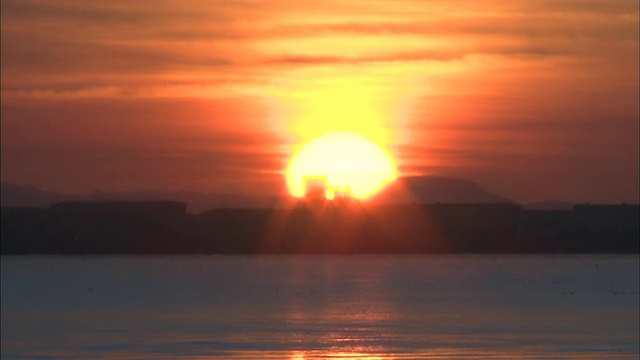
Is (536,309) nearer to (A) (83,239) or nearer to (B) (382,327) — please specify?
(B) (382,327)

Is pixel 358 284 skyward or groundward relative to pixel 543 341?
skyward

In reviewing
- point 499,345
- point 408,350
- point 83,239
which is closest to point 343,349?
point 408,350

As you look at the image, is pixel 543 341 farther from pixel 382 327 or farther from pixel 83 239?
pixel 83 239

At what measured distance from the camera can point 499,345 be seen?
103 feet

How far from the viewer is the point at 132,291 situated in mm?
68062

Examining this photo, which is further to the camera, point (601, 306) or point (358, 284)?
point (358, 284)

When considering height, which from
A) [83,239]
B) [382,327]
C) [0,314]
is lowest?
[382,327]

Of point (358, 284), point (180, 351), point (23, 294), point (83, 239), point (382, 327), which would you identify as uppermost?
point (83, 239)

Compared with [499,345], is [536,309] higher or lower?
higher

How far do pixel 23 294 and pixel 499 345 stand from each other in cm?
3683

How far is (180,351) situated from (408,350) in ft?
17.0

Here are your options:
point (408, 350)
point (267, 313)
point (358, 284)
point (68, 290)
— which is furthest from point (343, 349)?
point (358, 284)

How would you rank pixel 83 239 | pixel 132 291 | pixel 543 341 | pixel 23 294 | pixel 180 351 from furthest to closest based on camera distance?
pixel 83 239, pixel 132 291, pixel 23 294, pixel 543 341, pixel 180 351

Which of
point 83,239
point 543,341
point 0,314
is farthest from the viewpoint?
point 83,239
